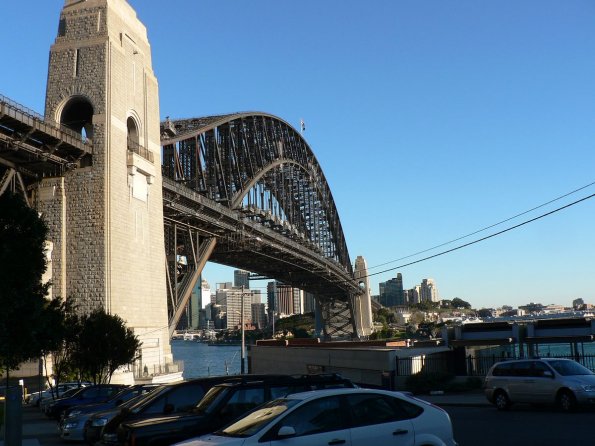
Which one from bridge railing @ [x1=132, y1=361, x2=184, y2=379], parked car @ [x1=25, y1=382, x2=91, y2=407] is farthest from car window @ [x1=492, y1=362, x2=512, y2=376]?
bridge railing @ [x1=132, y1=361, x2=184, y2=379]

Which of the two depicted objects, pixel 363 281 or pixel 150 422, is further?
pixel 363 281

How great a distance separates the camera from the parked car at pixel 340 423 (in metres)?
8.28

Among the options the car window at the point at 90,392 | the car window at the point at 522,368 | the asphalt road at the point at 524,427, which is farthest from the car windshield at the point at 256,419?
the car window at the point at 90,392

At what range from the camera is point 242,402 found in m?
11.5

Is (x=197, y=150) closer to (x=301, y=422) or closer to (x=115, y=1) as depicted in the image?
(x=115, y=1)

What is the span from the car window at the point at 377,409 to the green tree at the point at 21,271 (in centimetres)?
1015

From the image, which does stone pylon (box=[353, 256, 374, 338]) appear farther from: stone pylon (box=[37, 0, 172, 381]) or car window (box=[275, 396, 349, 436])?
car window (box=[275, 396, 349, 436])

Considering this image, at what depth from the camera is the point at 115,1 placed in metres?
39.5

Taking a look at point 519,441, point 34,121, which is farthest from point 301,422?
point 34,121

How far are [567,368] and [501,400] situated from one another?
7.01 feet

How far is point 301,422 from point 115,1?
36.0 meters

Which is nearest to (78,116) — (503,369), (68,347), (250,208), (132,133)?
(132,133)

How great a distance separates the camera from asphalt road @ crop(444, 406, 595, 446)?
13266mm

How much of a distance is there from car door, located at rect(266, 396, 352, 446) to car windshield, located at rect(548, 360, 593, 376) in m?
11.9
